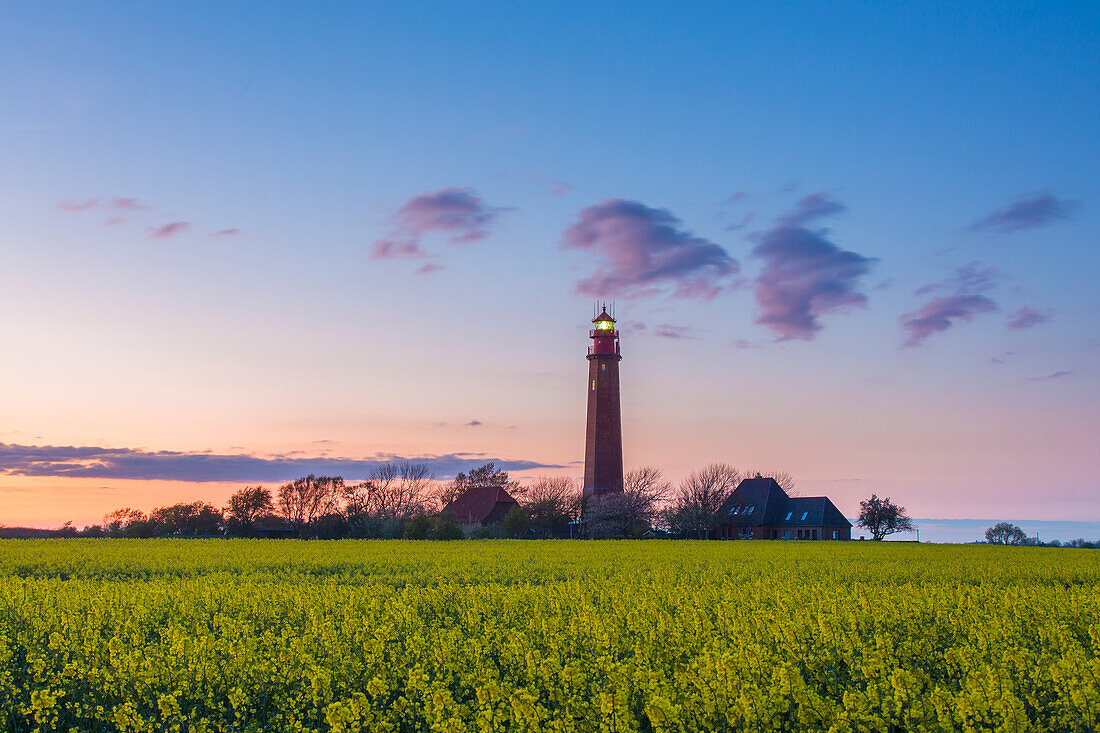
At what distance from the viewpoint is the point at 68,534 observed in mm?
66688

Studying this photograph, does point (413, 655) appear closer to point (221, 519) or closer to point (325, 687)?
point (325, 687)

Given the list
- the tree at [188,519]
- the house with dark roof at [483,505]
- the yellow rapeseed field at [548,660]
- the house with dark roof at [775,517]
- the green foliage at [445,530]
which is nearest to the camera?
the yellow rapeseed field at [548,660]

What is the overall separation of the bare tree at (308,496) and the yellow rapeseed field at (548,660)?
262 feet

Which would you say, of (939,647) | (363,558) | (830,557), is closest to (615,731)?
(939,647)

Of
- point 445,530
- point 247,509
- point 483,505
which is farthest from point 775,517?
point 247,509

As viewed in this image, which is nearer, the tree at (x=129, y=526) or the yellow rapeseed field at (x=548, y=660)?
the yellow rapeseed field at (x=548, y=660)

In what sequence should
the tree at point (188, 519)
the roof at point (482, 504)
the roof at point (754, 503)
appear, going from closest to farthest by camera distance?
the tree at point (188, 519), the roof at point (754, 503), the roof at point (482, 504)

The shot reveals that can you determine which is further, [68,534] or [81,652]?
[68,534]

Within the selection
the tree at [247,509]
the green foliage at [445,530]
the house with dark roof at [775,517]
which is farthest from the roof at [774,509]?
the tree at [247,509]

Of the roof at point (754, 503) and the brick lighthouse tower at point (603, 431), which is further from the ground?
the brick lighthouse tower at point (603, 431)

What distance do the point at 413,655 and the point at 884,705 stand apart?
5506mm

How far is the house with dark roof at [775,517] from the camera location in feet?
282

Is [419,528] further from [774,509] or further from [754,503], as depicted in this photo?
[774,509]

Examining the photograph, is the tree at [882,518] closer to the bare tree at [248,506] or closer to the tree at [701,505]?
the tree at [701,505]
